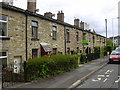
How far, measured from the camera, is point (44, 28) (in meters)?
16.1

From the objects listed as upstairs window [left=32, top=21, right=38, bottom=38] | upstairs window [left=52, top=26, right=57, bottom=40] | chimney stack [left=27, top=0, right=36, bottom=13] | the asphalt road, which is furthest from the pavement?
upstairs window [left=52, top=26, right=57, bottom=40]

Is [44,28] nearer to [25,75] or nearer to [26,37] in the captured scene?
[26,37]

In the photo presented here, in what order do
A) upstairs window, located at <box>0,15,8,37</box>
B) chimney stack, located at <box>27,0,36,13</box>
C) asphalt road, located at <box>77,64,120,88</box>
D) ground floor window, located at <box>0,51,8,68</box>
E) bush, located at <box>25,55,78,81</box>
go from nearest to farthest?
asphalt road, located at <box>77,64,120,88</box> < bush, located at <box>25,55,78,81</box> < ground floor window, located at <box>0,51,8,68</box> < upstairs window, located at <box>0,15,8,37</box> < chimney stack, located at <box>27,0,36,13</box>

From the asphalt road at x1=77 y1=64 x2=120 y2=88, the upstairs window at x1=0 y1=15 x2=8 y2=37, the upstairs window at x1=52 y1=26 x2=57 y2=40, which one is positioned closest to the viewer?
the asphalt road at x1=77 y1=64 x2=120 y2=88

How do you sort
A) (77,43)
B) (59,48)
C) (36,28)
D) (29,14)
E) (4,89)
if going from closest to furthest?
(4,89) → (29,14) → (36,28) → (59,48) → (77,43)

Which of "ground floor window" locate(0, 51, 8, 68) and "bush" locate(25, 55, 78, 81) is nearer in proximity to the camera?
"bush" locate(25, 55, 78, 81)

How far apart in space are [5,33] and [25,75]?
3.86 metres

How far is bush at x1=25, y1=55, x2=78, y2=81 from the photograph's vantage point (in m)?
9.28

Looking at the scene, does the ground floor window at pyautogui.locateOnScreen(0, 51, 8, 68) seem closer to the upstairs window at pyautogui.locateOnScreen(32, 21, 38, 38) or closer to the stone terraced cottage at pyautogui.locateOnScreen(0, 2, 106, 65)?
the stone terraced cottage at pyautogui.locateOnScreen(0, 2, 106, 65)

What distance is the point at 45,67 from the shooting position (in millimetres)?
10172

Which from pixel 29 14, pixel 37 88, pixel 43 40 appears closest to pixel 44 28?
pixel 43 40

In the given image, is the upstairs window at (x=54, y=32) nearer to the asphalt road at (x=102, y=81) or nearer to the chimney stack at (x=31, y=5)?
the chimney stack at (x=31, y=5)

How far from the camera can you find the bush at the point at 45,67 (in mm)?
9281

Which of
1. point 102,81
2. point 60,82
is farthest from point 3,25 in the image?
point 102,81
